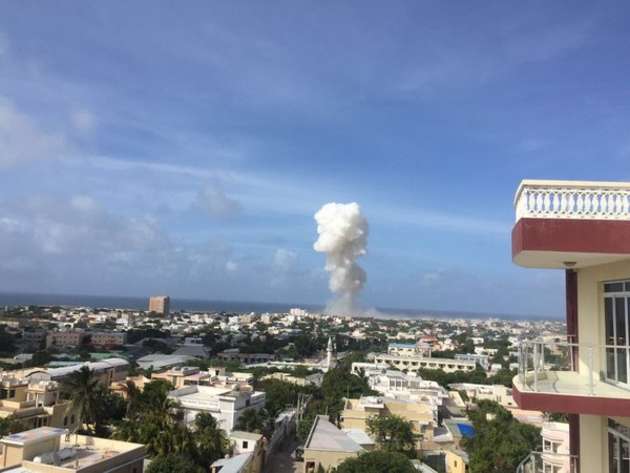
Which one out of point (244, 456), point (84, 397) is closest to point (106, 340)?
point (84, 397)

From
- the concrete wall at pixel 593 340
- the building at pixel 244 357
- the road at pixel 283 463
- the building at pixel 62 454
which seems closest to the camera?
the concrete wall at pixel 593 340

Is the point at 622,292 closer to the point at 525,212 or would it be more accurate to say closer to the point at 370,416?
the point at 525,212

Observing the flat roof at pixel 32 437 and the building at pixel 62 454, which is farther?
the flat roof at pixel 32 437

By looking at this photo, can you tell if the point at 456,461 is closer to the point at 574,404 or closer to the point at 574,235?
the point at 574,404

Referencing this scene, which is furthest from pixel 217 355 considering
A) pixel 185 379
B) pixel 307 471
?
pixel 307 471

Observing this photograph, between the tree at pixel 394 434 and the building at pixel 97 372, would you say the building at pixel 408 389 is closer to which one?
the tree at pixel 394 434

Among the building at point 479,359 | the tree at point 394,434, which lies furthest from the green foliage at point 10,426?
the building at point 479,359

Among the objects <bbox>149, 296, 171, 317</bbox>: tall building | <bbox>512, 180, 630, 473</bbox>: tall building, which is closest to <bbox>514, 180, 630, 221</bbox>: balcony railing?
<bbox>512, 180, 630, 473</bbox>: tall building
